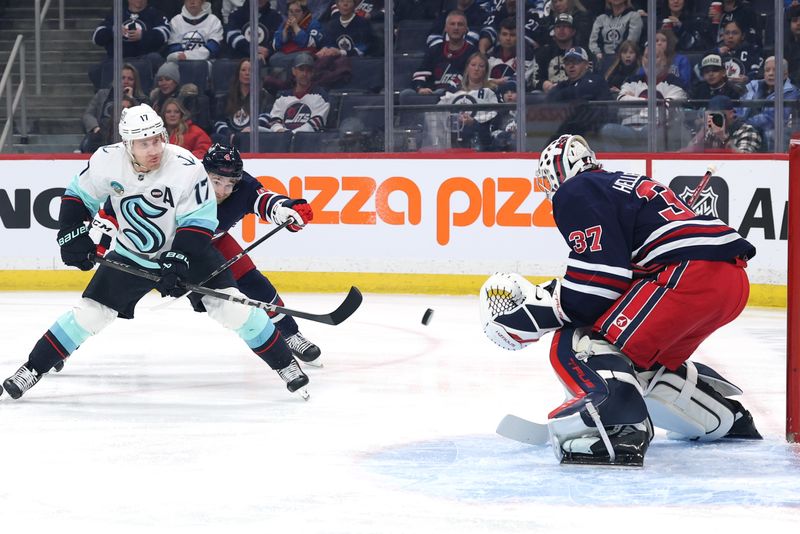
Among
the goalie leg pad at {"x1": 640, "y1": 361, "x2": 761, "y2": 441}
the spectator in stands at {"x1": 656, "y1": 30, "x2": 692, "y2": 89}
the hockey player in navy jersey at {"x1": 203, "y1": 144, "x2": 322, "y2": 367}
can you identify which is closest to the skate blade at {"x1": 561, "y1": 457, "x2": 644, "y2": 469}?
the goalie leg pad at {"x1": 640, "y1": 361, "x2": 761, "y2": 441}

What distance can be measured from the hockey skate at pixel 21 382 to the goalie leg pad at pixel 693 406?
1.89 metres

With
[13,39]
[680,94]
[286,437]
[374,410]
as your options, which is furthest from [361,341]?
[13,39]

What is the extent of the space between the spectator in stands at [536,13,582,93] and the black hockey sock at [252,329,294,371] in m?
3.36

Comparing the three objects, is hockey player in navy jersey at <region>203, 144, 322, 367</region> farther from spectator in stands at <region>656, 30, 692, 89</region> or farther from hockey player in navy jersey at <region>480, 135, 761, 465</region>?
spectator in stands at <region>656, 30, 692, 89</region>

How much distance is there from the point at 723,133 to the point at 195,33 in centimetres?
311

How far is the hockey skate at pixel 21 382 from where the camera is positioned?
3.93 meters

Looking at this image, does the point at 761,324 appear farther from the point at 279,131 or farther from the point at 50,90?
the point at 50,90

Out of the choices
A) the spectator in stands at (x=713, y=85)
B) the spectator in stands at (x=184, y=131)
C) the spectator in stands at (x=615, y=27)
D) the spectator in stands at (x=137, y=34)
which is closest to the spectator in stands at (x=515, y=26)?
the spectator in stands at (x=615, y=27)

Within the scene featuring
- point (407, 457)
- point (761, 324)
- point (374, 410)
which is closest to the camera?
point (407, 457)

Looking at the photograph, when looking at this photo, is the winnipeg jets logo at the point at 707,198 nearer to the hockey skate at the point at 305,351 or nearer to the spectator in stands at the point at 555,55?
the spectator in stands at the point at 555,55

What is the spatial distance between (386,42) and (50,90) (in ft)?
6.69

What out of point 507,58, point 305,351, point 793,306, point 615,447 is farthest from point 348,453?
point 507,58

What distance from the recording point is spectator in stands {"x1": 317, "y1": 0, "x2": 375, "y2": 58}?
23.8 ft

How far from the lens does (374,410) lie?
390cm
